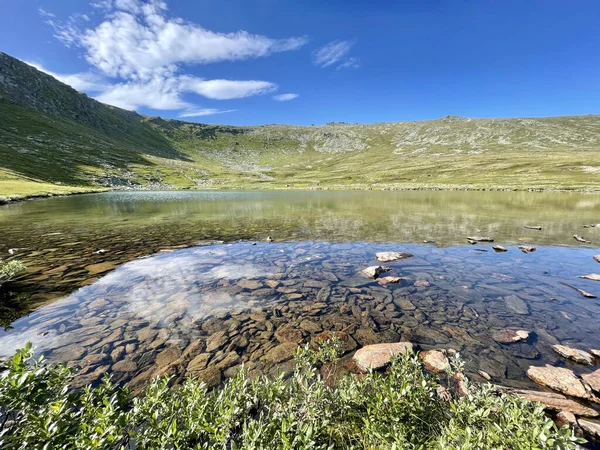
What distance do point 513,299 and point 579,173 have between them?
166 metres

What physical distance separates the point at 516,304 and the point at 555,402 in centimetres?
735

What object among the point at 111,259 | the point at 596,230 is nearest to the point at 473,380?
the point at 111,259

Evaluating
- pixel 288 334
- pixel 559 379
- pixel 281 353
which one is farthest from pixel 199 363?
pixel 559 379

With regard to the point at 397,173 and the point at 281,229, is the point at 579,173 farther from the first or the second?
the point at 281,229

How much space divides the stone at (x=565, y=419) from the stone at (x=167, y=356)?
1099cm

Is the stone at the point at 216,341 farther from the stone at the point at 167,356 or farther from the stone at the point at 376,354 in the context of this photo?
the stone at the point at 376,354

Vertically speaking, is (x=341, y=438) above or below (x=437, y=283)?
above

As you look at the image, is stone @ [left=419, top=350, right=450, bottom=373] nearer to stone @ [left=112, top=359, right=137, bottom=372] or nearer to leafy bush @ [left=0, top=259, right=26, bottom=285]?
stone @ [left=112, top=359, right=137, bottom=372]

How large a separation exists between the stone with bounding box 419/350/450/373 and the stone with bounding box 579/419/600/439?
302cm

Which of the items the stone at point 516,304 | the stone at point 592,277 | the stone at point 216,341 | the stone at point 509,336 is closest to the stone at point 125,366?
the stone at point 216,341

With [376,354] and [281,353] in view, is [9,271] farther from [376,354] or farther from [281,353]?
[376,354]

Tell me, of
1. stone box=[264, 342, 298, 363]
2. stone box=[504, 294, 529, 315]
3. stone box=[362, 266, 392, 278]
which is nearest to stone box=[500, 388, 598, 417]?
stone box=[504, 294, 529, 315]

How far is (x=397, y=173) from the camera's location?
181500mm

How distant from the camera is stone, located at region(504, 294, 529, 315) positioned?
12.9 meters
